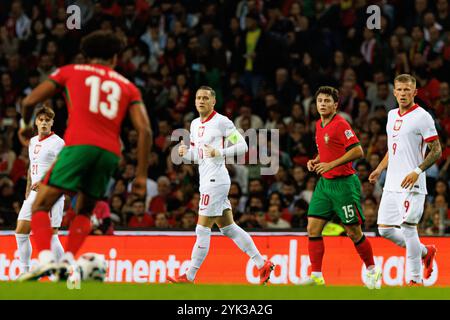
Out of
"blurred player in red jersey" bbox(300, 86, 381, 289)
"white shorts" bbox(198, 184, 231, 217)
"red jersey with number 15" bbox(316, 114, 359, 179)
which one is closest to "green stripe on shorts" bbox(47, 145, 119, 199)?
"blurred player in red jersey" bbox(300, 86, 381, 289)

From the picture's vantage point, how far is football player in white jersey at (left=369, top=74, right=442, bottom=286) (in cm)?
1125

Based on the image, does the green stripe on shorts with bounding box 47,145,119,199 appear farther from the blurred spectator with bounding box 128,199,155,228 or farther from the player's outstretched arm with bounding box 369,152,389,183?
the blurred spectator with bounding box 128,199,155,228

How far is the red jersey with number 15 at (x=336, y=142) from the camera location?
447 inches

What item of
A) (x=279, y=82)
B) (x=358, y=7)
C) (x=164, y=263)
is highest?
(x=358, y=7)

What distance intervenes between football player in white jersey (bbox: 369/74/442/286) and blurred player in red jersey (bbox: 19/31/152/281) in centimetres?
383

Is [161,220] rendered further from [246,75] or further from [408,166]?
[408,166]

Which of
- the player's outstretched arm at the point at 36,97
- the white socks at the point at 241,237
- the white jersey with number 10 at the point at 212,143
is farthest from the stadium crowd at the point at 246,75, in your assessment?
the player's outstretched arm at the point at 36,97

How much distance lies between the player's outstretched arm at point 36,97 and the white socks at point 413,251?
4.63 meters

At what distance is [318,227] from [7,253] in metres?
5.72

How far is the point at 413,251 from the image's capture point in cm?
1136
